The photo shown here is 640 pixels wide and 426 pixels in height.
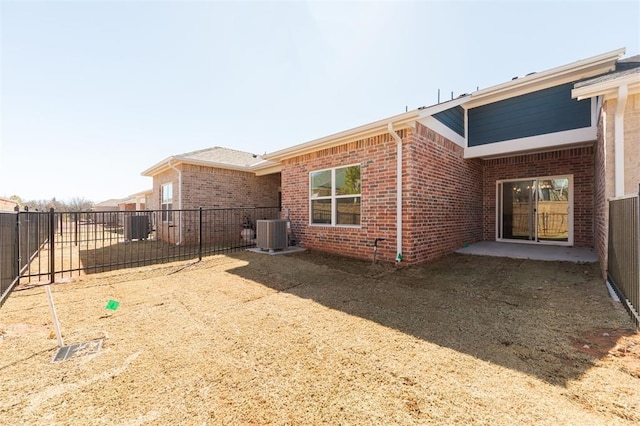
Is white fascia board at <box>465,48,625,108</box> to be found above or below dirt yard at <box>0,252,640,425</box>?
above

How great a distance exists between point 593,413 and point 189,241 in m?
11.2

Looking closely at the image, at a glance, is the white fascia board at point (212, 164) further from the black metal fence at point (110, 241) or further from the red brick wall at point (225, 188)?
the black metal fence at point (110, 241)

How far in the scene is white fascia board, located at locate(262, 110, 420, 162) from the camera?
5.80 meters

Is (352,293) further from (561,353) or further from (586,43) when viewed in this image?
(586,43)

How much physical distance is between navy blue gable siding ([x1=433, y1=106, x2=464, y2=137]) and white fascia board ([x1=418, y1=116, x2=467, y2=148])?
12 cm

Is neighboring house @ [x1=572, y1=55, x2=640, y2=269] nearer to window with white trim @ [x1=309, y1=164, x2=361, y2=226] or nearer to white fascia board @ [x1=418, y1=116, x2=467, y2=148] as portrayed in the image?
white fascia board @ [x1=418, y1=116, x2=467, y2=148]

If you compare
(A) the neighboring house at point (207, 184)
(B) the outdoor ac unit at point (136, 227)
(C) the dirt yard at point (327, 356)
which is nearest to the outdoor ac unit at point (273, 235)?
(C) the dirt yard at point (327, 356)

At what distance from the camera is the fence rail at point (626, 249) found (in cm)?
300

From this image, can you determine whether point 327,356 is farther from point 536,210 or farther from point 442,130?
point 536,210

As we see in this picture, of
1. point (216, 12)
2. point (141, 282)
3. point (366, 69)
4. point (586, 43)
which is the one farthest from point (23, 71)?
point (586, 43)

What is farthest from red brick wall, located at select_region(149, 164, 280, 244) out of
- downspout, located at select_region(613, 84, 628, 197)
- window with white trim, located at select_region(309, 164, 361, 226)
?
downspout, located at select_region(613, 84, 628, 197)

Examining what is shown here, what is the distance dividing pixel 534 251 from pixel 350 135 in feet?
20.3

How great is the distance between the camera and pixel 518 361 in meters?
2.43

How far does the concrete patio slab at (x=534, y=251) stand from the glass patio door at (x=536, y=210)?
61 cm
